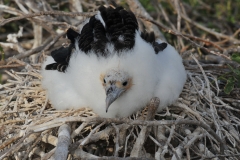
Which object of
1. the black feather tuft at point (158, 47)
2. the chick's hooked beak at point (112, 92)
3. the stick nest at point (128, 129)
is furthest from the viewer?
the black feather tuft at point (158, 47)

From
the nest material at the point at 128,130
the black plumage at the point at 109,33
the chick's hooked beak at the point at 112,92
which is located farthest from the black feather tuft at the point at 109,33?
the nest material at the point at 128,130

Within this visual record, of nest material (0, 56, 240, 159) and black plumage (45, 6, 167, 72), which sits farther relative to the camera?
black plumage (45, 6, 167, 72)

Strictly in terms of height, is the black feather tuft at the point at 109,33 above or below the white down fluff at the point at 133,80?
above

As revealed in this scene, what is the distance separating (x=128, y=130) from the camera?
3229mm

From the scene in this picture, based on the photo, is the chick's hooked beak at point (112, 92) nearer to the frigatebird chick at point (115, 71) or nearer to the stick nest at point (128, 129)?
the frigatebird chick at point (115, 71)

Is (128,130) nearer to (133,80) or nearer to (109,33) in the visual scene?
(133,80)

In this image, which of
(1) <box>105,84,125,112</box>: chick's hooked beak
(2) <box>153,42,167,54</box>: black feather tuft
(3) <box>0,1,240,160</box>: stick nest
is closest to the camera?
(3) <box>0,1,240,160</box>: stick nest

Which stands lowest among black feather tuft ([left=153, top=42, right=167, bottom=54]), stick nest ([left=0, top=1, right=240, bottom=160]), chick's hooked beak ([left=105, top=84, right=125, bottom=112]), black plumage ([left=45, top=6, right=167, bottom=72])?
stick nest ([left=0, top=1, right=240, bottom=160])

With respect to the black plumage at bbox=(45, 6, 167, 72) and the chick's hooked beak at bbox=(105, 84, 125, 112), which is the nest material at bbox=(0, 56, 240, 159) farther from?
the black plumage at bbox=(45, 6, 167, 72)

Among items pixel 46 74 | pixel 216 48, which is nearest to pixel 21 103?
pixel 46 74

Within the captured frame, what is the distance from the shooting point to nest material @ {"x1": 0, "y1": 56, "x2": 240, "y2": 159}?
2.97 m

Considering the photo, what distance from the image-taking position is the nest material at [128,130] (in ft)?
9.75

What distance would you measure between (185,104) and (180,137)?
0.40 metres

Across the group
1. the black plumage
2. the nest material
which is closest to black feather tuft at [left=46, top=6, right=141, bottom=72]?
the black plumage
